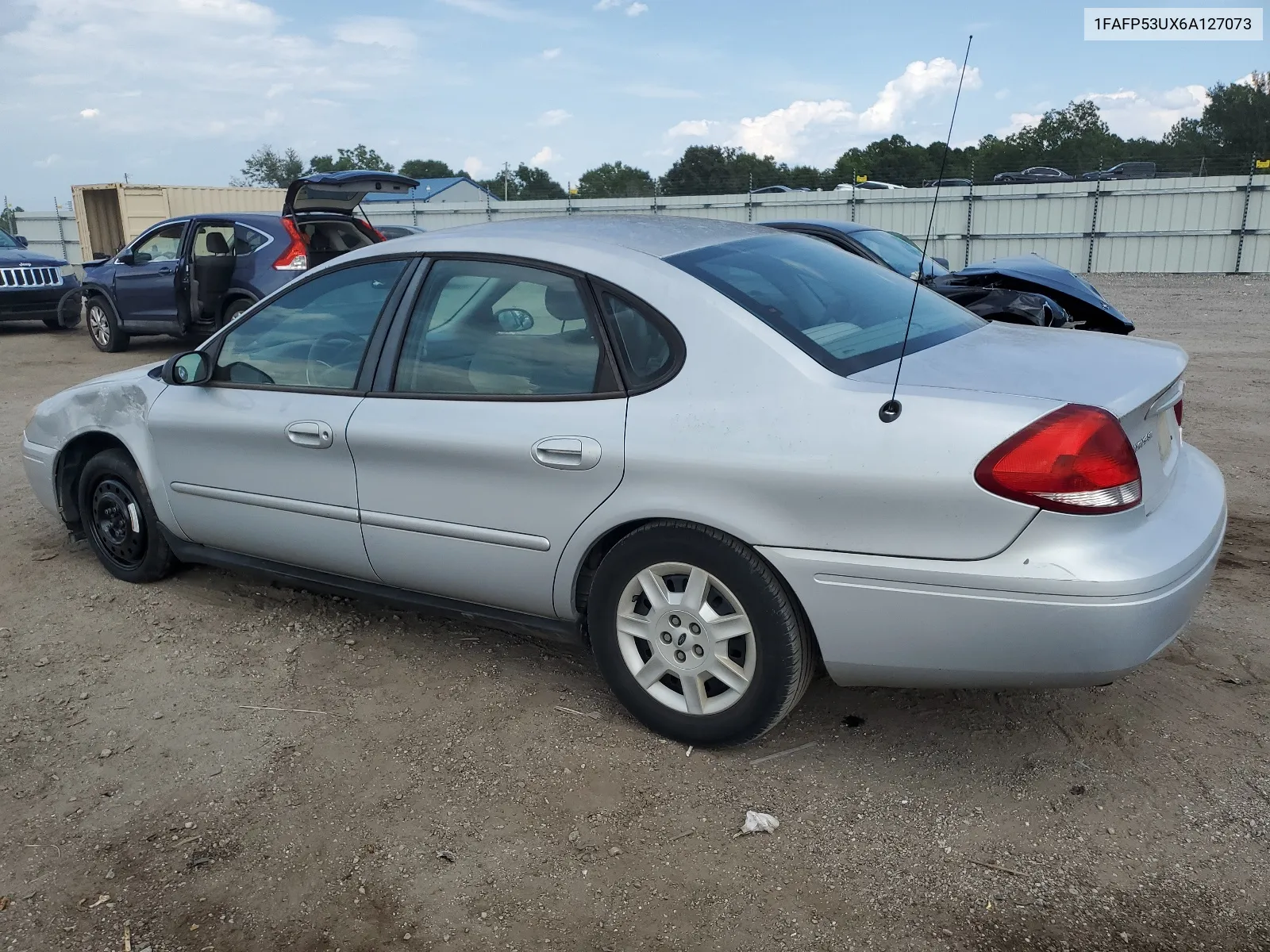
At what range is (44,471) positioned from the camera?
473 centimetres

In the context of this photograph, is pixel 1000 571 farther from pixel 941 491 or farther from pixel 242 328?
pixel 242 328

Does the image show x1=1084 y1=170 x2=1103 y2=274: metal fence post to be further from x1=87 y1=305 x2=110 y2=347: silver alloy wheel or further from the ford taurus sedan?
the ford taurus sedan

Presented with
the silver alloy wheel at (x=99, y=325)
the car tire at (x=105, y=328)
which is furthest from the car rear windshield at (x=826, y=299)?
the silver alloy wheel at (x=99, y=325)

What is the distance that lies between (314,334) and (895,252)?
6488 mm

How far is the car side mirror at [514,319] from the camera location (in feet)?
10.9

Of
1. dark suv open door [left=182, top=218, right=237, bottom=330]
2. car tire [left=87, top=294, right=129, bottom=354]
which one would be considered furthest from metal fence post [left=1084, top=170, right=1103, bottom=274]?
car tire [left=87, top=294, right=129, bottom=354]

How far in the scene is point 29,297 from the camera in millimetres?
13961

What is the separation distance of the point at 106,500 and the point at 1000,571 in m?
3.93

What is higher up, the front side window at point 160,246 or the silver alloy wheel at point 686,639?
the front side window at point 160,246

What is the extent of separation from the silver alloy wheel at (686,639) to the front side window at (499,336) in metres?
0.64

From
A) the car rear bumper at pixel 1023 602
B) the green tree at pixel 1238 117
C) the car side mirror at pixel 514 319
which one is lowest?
the car rear bumper at pixel 1023 602

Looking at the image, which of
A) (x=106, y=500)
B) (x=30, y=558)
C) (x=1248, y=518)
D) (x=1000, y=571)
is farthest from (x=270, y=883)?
(x=1248, y=518)

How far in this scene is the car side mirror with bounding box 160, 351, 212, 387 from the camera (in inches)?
158

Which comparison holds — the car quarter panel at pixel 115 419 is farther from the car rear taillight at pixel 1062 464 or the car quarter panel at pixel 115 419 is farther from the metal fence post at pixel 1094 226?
the metal fence post at pixel 1094 226
